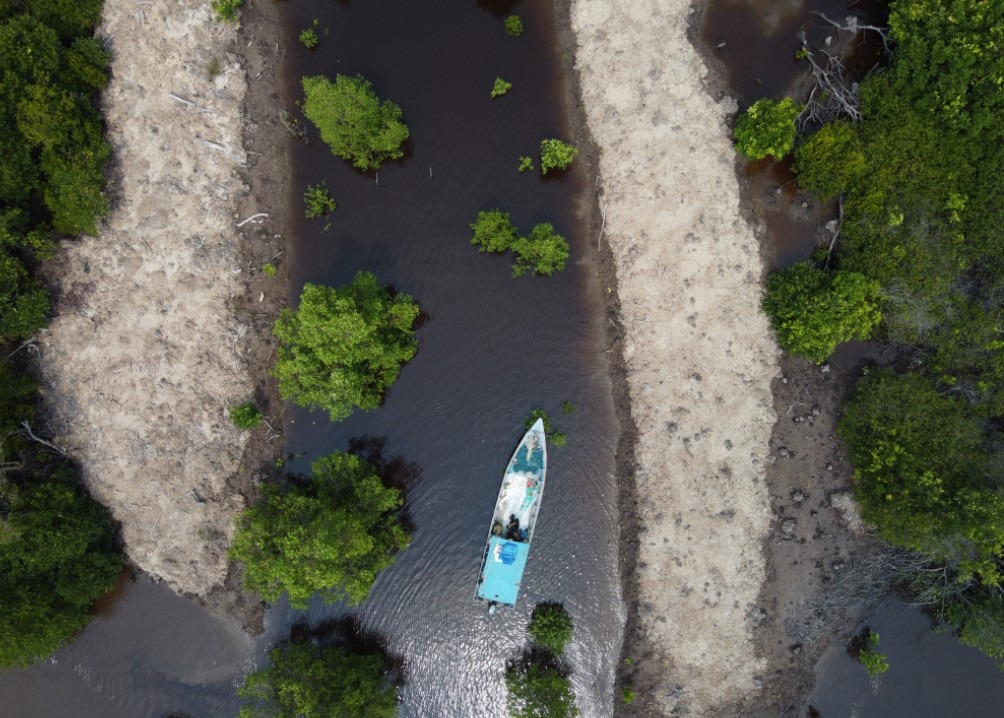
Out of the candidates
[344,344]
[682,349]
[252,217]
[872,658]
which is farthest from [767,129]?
[872,658]

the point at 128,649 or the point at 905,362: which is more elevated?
the point at 905,362

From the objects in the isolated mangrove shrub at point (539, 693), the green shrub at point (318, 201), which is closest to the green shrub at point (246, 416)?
the green shrub at point (318, 201)

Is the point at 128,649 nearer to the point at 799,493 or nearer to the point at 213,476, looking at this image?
the point at 213,476

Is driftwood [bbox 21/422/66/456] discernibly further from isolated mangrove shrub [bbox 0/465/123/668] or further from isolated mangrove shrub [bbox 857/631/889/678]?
isolated mangrove shrub [bbox 857/631/889/678]

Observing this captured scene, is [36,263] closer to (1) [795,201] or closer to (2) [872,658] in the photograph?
(1) [795,201]

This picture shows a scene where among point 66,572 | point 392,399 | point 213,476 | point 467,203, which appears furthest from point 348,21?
point 66,572
